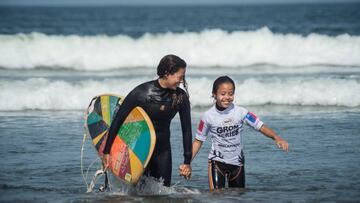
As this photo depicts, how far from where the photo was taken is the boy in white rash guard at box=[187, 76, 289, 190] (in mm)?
6488

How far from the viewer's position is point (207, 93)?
14375 millimetres

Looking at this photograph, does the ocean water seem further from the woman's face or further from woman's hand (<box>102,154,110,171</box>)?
the woman's face

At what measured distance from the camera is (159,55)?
22406mm

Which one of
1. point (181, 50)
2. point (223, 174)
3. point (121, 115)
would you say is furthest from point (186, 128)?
point (181, 50)

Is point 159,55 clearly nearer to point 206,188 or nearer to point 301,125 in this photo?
point 301,125

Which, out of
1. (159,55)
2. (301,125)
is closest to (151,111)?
(301,125)

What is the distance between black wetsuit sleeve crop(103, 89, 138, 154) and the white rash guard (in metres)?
0.76

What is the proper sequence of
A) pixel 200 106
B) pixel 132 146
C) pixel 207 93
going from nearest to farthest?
1. pixel 132 146
2. pixel 200 106
3. pixel 207 93

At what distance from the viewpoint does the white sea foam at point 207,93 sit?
1368 centimetres

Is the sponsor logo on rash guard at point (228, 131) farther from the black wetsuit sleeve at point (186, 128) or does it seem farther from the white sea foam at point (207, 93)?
the white sea foam at point (207, 93)

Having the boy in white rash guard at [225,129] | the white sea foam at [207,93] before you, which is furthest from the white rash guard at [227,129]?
the white sea foam at [207,93]

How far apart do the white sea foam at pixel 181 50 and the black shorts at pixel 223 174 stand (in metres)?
14.3

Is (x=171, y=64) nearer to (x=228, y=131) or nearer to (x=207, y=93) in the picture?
(x=228, y=131)

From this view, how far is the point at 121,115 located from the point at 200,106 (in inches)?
→ 301
